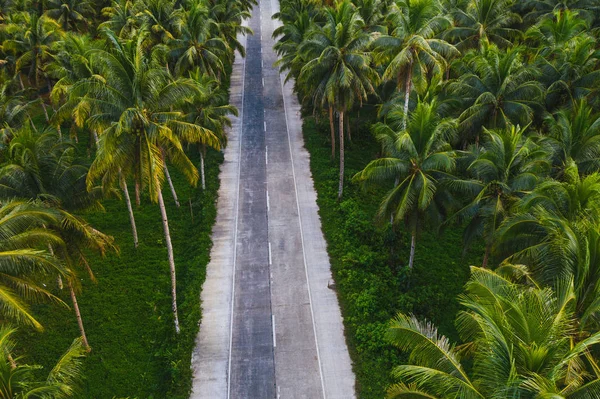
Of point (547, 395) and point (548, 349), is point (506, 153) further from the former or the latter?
point (547, 395)

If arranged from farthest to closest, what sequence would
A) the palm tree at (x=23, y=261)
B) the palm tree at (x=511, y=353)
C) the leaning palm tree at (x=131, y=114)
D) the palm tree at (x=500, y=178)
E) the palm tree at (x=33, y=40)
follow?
the palm tree at (x=33, y=40) → the palm tree at (x=500, y=178) → the leaning palm tree at (x=131, y=114) → the palm tree at (x=23, y=261) → the palm tree at (x=511, y=353)

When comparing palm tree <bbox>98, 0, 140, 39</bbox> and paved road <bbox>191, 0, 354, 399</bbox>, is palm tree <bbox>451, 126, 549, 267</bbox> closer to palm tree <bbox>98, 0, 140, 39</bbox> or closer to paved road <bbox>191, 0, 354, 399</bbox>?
paved road <bbox>191, 0, 354, 399</bbox>

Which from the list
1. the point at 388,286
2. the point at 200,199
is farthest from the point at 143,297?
the point at 388,286

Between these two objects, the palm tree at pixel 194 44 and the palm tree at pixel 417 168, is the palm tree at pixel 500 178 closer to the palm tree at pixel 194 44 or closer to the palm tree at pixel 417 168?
the palm tree at pixel 417 168

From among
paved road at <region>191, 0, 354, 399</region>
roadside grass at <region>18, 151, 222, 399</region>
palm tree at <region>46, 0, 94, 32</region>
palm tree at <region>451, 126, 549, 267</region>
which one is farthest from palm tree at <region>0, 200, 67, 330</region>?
palm tree at <region>46, 0, 94, 32</region>

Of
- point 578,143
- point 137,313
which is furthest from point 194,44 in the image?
point 578,143

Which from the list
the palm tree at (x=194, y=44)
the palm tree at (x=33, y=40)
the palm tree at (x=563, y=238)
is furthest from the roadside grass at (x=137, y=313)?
the palm tree at (x=563, y=238)

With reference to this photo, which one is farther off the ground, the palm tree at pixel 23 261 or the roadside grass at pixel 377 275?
the palm tree at pixel 23 261

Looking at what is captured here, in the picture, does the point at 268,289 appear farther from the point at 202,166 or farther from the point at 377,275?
the point at 202,166
